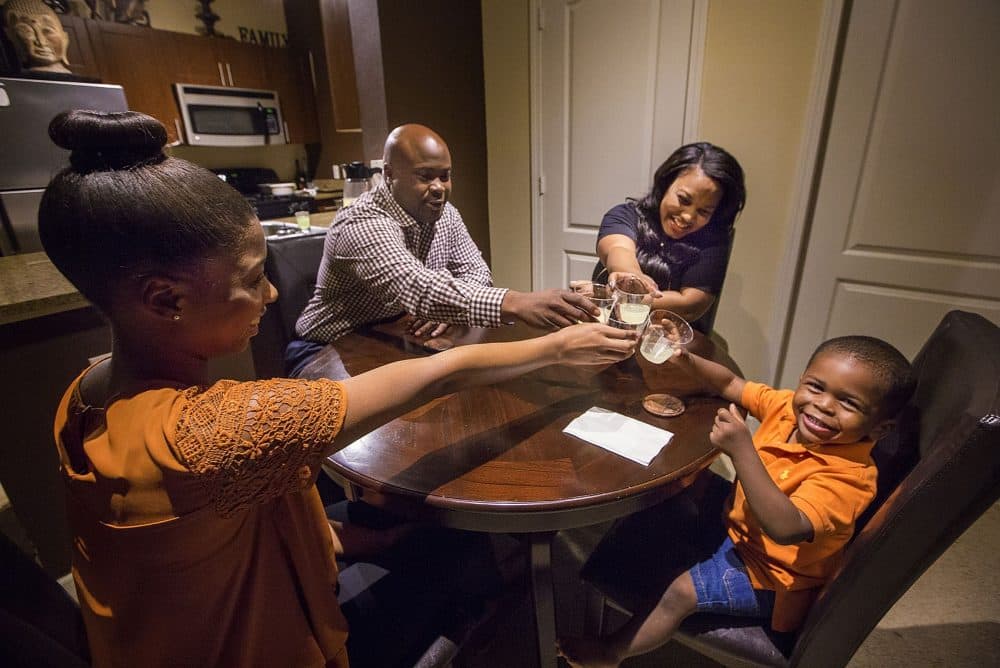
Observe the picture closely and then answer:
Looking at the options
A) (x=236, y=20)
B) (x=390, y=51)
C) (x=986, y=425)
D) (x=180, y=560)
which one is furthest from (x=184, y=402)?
(x=236, y=20)

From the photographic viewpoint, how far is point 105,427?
62cm

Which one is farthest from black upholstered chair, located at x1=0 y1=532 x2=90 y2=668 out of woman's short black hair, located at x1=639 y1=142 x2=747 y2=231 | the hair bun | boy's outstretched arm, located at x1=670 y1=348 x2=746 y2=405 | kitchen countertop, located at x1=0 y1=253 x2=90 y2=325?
woman's short black hair, located at x1=639 y1=142 x2=747 y2=231

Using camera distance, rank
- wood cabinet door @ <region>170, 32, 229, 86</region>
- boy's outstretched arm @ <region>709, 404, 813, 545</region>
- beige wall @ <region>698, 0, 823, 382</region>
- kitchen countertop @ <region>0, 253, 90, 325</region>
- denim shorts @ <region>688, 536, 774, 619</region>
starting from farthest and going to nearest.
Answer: wood cabinet door @ <region>170, 32, 229, 86</region>
beige wall @ <region>698, 0, 823, 382</region>
kitchen countertop @ <region>0, 253, 90, 325</region>
denim shorts @ <region>688, 536, 774, 619</region>
boy's outstretched arm @ <region>709, 404, 813, 545</region>

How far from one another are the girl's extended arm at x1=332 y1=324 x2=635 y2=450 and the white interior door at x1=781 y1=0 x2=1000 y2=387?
197cm

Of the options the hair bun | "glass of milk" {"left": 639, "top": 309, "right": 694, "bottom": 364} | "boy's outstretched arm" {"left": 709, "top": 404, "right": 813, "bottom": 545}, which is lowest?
"boy's outstretched arm" {"left": 709, "top": 404, "right": 813, "bottom": 545}

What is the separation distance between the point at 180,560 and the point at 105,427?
0.65 ft

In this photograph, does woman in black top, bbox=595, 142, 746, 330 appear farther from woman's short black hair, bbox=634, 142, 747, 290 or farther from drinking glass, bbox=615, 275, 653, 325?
drinking glass, bbox=615, 275, 653, 325

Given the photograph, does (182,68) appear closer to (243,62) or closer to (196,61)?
(196,61)

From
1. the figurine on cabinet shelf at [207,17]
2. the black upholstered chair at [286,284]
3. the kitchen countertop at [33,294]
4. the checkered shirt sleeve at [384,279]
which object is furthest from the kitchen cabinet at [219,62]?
the checkered shirt sleeve at [384,279]

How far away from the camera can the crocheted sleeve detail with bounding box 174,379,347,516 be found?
59 centimetres

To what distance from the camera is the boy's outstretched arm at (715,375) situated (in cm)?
124

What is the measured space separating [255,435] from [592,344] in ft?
2.30

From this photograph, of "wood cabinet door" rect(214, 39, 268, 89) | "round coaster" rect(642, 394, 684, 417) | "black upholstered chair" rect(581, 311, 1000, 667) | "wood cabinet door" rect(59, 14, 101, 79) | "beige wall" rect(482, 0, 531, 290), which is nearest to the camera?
"black upholstered chair" rect(581, 311, 1000, 667)

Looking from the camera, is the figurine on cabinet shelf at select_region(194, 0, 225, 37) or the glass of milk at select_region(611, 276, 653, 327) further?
the figurine on cabinet shelf at select_region(194, 0, 225, 37)
